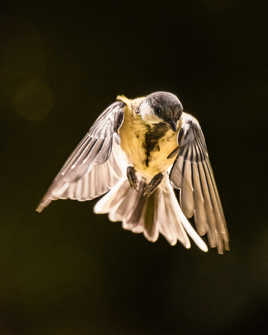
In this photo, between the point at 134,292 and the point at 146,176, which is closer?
the point at 146,176

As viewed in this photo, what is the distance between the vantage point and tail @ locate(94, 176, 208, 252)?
3.67 feet

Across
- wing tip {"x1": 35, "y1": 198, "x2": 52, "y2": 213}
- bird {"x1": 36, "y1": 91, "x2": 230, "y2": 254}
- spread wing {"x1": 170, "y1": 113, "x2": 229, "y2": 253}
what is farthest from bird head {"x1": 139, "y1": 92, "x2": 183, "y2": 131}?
wing tip {"x1": 35, "y1": 198, "x2": 52, "y2": 213}

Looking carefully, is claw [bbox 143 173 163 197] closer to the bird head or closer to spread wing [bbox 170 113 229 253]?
spread wing [bbox 170 113 229 253]

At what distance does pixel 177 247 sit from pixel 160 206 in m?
0.63

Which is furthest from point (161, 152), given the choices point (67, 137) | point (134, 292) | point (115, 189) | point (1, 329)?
point (1, 329)

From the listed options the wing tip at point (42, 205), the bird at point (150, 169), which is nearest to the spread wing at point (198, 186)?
the bird at point (150, 169)

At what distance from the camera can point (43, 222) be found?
1.77 metres

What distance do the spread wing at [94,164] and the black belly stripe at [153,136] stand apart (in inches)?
2.8

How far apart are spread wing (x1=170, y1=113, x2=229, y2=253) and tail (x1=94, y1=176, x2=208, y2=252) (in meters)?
0.12

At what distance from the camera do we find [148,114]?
3.21 ft

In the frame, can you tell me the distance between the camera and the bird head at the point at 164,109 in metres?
0.94

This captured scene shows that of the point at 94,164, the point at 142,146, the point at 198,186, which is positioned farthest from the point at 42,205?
the point at 198,186

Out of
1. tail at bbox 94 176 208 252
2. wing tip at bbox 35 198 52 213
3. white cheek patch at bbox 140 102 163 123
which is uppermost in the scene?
white cheek patch at bbox 140 102 163 123

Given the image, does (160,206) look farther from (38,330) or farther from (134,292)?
(38,330)
